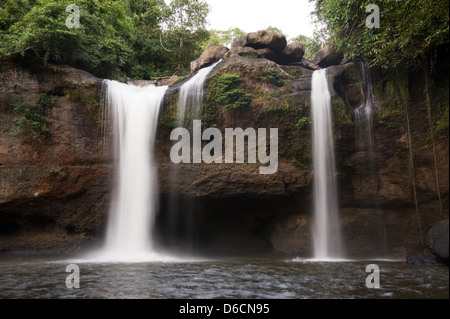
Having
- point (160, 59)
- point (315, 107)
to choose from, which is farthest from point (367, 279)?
point (160, 59)

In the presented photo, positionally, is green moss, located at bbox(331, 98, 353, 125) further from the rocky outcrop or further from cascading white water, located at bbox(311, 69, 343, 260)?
the rocky outcrop

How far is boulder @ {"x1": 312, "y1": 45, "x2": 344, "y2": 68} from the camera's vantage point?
48.1 ft

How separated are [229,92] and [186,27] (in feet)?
39.0

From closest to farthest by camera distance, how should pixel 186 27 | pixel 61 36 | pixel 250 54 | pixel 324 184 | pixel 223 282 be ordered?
pixel 223 282 < pixel 324 184 < pixel 61 36 < pixel 250 54 < pixel 186 27

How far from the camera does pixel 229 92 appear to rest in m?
11.7

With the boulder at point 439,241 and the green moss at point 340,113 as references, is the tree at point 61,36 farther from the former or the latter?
the boulder at point 439,241

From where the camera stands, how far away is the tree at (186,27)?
826 inches

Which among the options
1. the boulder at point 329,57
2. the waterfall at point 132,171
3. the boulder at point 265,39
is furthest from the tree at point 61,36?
the boulder at point 329,57

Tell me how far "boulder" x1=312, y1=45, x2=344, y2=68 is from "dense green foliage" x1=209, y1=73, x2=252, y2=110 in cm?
499

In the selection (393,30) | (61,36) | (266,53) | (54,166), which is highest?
(266,53)

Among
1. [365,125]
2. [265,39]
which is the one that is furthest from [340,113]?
[265,39]

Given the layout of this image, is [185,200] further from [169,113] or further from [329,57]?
[329,57]

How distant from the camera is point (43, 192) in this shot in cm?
1088

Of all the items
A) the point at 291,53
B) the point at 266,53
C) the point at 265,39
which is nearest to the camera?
the point at 266,53
